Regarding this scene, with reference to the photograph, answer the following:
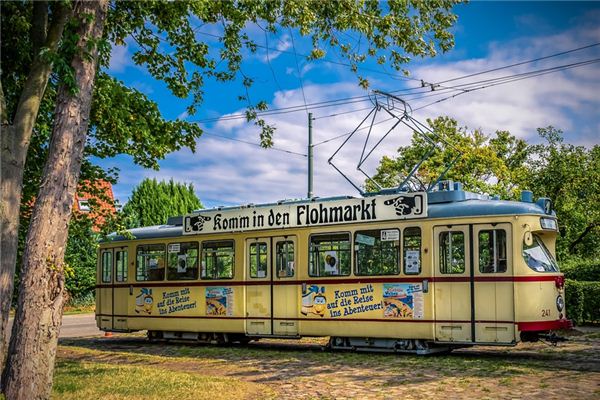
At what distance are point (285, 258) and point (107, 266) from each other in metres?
6.94

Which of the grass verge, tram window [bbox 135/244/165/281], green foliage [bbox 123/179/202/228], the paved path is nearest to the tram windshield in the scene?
the grass verge

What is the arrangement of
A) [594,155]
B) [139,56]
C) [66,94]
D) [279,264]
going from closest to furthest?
[66,94] < [139,56] < [279,264] < [594,155]

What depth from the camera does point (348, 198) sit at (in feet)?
56.5

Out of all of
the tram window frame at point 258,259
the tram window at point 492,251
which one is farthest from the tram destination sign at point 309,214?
the tram window at point 492,251

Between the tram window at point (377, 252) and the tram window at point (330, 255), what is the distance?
292mm

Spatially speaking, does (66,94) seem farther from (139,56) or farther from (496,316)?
(496,316)

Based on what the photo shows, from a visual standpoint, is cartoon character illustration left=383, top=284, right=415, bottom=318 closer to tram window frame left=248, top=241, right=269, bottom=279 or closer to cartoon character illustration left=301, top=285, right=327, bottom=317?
cartoon character illustration left=301, top=285, right=327, bottom=317

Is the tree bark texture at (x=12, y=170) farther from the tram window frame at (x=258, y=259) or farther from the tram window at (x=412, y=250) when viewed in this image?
the tram window at (x=412, y=250)

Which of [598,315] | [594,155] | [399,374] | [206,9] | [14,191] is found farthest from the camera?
[594,155]

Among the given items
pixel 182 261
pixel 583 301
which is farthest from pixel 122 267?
pixel 583 301

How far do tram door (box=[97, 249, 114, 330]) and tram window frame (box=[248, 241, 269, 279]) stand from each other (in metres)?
5.55

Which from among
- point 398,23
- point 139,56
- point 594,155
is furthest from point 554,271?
point 594,155

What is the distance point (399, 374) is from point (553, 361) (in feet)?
11.3

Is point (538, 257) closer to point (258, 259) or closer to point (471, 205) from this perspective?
point (471, 205)
